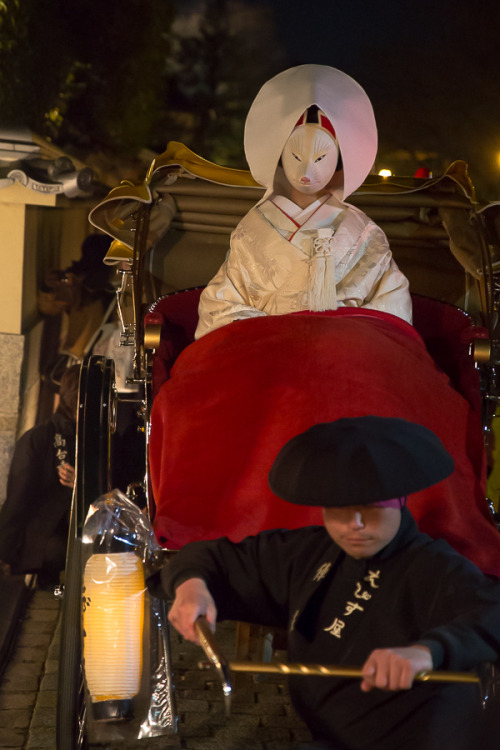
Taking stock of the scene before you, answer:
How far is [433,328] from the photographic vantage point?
11.1 ft

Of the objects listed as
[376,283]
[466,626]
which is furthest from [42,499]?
[466,626]

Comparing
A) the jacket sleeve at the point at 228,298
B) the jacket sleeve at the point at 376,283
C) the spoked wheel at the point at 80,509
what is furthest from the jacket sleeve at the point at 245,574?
the jacket sleeve at the point at 376,283

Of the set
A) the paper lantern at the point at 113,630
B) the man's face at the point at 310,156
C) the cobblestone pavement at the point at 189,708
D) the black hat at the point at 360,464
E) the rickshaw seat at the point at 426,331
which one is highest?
the man's face at the point at 310,156

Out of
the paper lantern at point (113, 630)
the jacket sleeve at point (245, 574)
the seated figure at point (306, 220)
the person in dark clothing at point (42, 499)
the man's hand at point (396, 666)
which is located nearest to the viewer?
the man's hand at point (396, 666)

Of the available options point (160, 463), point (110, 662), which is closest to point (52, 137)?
point (160, 463)

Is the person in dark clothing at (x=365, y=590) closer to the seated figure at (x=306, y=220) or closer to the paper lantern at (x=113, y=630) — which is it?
the paper lantern at (x=113, y=630)

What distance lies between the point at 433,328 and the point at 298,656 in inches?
77.3

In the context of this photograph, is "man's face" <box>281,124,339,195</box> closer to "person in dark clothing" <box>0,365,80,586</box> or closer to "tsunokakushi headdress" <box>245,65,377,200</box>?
"tsunokakushi headdress" <box>245,65,377,200</box>

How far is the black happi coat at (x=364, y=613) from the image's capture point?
147 cm

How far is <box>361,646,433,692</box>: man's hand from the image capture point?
1.32 m

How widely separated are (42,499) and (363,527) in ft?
11.3

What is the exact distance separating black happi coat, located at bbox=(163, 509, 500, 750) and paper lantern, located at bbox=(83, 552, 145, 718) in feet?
0.88

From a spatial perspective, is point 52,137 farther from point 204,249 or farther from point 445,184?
point 445,184

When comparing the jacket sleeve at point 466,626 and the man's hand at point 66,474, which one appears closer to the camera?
the jacket sleeve at point 466,626
